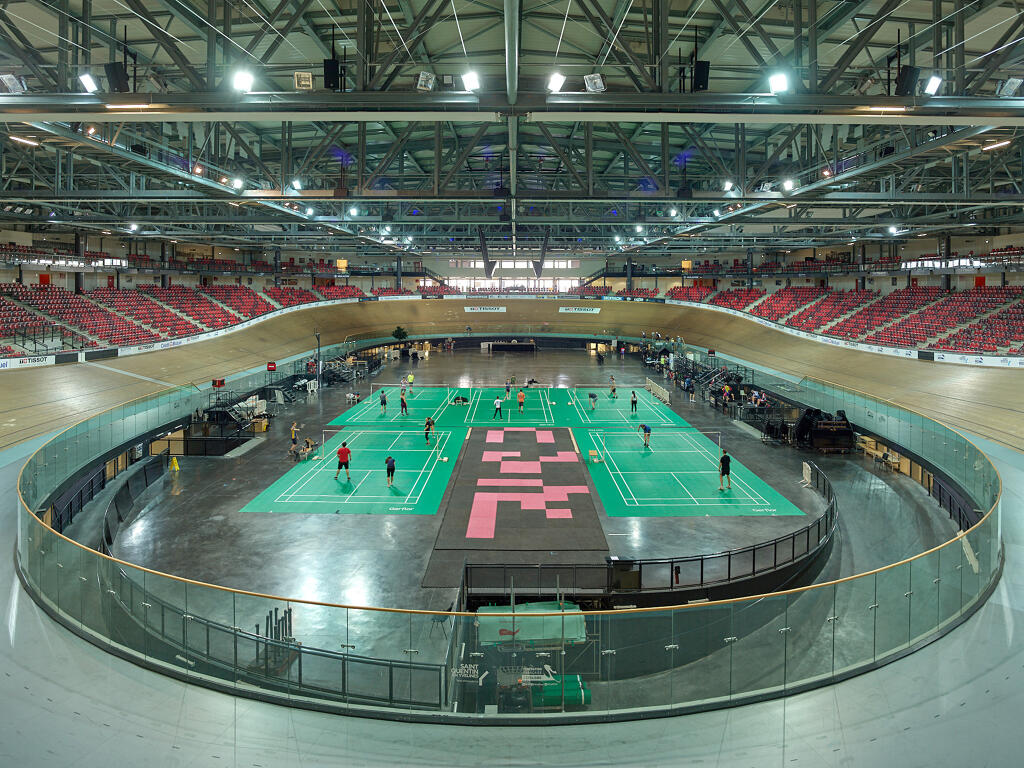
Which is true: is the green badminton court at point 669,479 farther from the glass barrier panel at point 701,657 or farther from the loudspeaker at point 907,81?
the loudspeaker at point 907,81

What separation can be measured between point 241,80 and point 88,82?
2.72 meters

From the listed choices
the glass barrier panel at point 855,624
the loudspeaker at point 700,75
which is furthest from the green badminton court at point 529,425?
the loudspeaker at point 700,75

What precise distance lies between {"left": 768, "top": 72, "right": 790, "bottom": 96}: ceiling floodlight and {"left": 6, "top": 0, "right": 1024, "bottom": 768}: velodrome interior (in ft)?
0.42

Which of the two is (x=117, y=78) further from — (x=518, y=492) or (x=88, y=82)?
(x=518, y=492)

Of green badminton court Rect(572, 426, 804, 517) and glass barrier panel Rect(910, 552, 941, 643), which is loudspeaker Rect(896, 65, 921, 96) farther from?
green badminton court Rect(572, 426, 804, 517)

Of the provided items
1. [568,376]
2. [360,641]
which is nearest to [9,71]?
[360,641]

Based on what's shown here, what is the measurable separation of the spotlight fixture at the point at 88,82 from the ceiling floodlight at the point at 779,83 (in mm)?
11750

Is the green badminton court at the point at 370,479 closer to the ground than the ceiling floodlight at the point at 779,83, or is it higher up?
closer to the ground

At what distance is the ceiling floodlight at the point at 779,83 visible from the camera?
10.3 m

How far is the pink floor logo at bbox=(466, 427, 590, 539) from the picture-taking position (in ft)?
59.0

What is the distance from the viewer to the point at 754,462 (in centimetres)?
2420

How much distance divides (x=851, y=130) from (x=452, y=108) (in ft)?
53.5

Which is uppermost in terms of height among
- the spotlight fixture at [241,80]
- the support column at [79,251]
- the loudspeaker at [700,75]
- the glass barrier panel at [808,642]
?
the support column at [79,251]

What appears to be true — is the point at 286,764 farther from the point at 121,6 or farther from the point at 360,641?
the point at 121,6
